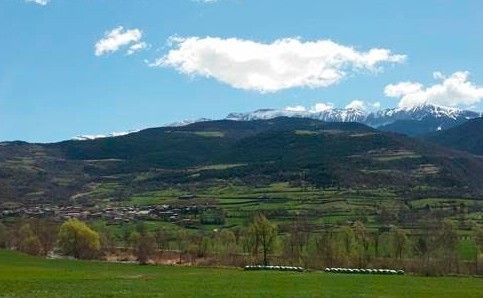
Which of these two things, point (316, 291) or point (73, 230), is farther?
point (73, 230)

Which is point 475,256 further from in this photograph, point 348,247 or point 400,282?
point 400,282

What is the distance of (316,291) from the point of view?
50.3 metres

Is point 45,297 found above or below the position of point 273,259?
above

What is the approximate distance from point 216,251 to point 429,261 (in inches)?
1773

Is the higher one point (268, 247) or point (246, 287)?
point (246, 287)

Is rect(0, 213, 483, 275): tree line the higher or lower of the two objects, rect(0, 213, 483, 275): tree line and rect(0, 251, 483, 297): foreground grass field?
the lower

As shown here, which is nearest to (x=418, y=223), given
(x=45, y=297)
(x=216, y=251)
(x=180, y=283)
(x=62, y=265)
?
(x=216, y=251)

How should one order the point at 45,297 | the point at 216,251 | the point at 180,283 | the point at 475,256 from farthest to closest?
the point at 216,251 < the point at 475,256 < the point at 180,283 < the point at 45,297

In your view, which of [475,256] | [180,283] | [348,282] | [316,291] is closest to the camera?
[316,291]

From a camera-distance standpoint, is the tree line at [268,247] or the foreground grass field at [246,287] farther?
the tree line at [268,247]

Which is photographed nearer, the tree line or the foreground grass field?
the foreground grass field

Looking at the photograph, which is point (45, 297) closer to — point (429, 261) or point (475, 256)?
point (429, 261)

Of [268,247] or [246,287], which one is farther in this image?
[268,247]

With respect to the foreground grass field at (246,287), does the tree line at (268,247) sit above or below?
below
